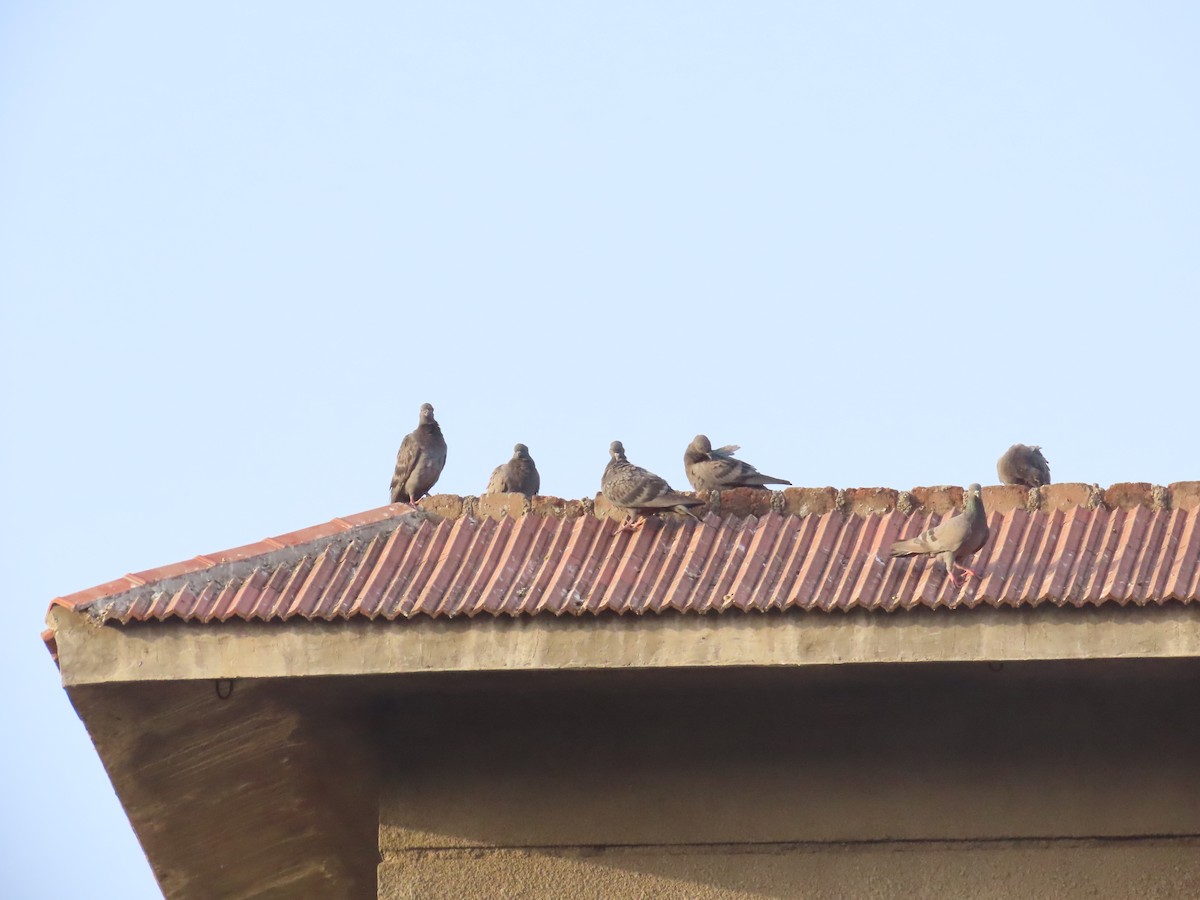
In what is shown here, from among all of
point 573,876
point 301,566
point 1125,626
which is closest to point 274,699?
point 301,566

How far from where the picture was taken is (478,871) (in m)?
10.1

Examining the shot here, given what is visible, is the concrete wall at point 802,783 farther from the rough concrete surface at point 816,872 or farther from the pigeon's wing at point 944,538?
the pigeon's wing at point 944,538

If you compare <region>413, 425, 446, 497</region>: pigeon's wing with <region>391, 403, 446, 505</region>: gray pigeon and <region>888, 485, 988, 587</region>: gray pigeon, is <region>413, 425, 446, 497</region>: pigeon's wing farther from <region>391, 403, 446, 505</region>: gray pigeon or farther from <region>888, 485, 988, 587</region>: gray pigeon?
<region>888, 485, 988, 587</region>: gray pigeon

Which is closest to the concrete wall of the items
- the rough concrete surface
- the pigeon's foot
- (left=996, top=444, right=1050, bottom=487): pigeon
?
the rough concrete surface

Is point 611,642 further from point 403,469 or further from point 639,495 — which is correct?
point 403,469

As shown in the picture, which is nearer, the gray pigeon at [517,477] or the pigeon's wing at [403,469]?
the pigeon's wing at [403,469]

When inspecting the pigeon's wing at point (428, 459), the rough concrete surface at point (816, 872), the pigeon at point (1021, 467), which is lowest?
the rough concrete surface at point (816, 872)

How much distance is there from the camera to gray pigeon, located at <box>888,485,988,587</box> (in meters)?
9.52

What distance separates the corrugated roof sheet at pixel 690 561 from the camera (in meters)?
9.48

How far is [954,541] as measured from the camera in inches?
375

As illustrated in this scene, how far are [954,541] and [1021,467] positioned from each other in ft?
10.7

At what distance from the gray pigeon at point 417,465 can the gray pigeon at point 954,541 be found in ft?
10.9

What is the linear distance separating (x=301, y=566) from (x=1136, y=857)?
4.16 meters

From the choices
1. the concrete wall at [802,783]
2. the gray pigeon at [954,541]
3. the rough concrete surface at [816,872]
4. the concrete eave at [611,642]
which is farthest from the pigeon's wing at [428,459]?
the gray pigeon at [954,541]
